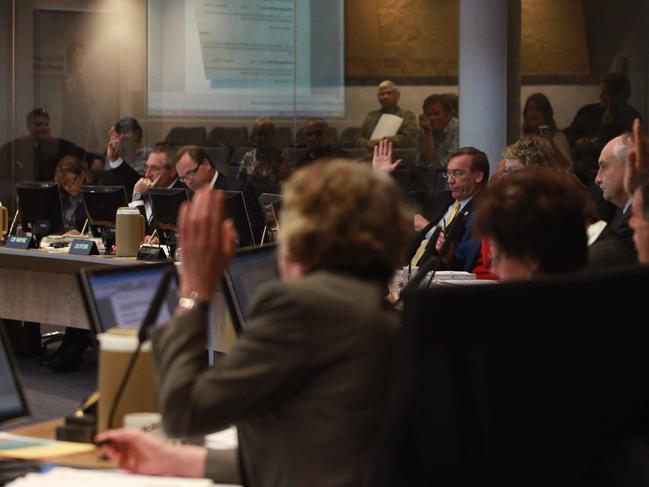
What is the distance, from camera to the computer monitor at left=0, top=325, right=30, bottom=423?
2357 millimetres

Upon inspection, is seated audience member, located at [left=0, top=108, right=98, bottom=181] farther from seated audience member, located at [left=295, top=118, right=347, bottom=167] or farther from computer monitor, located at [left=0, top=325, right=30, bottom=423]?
computer monitor, located at [left=0, top=325, right=30, bottom=423]

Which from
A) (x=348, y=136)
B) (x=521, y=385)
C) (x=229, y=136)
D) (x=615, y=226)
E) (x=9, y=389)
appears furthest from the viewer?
(x=229, y=136)

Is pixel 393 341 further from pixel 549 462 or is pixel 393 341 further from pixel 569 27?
pixel 569 27

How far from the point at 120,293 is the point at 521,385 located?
1.33 metres

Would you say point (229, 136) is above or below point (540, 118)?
below

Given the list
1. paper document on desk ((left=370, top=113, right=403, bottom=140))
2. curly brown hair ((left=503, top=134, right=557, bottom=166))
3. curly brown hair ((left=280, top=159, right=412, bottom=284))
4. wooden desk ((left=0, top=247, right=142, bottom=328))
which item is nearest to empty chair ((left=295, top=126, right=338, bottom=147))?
paper document on desk ((left=370, top=113, right=403, bottom=140))

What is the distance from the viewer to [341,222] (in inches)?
71.0

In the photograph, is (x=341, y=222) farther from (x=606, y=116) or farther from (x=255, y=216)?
(x=606, y=116)

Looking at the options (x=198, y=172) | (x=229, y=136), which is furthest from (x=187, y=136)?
(x=198, y=172)

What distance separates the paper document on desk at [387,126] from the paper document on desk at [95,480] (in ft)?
25.5

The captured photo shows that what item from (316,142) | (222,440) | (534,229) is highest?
(316,142)

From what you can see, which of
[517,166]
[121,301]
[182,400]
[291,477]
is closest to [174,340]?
[182,400]

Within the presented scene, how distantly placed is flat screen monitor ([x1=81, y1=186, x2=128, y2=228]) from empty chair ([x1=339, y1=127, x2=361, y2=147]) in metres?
3.61

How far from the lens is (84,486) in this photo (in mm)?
2053
